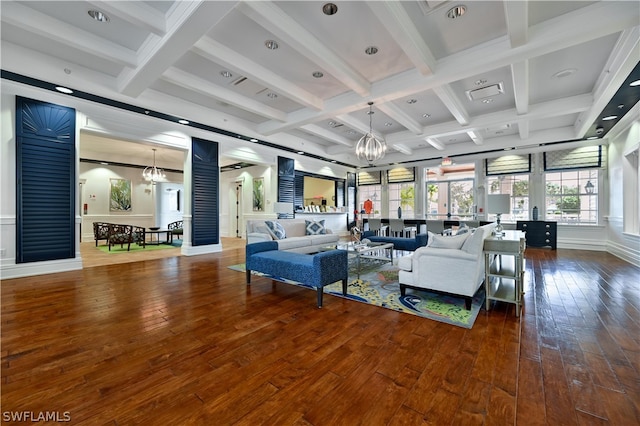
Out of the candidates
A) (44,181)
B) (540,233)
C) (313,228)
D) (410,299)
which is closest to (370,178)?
(313,228)

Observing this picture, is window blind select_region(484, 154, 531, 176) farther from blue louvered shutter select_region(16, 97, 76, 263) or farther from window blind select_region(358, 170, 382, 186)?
blue louvered shutter select_region(16, 97, 76, 263)

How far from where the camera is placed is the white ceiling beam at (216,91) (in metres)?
4.51

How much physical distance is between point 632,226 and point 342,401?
25.5 feet

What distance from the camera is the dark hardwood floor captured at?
4.79ft

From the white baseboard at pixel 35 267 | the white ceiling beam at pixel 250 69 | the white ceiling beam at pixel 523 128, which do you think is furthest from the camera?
the white ceiling beam at pixel 523 128

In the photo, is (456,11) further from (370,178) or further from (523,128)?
(370,178)

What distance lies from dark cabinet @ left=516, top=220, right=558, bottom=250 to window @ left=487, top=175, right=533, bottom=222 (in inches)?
28.0

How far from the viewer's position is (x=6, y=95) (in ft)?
13.7

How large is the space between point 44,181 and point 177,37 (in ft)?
11.7

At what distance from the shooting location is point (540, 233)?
752 centimetres

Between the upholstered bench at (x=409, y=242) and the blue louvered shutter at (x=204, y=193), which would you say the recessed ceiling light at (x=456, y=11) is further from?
the blue louvered shutter at (x=204, y=193)

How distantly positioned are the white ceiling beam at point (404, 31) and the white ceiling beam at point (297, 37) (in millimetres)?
966

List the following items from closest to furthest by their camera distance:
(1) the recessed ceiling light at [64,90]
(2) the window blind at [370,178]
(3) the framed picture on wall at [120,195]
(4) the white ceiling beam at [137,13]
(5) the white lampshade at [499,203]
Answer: (4) the white ceiling beam at [137,13], (1) the recessed ceiling light at [64,90], (5) the white lampshade at [499,203], (3) the framed picture on wall at [120,195], (2) the window blind at [370,178]

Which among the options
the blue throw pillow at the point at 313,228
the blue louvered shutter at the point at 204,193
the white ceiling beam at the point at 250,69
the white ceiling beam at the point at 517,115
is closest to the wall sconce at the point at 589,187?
the white ceiling beam at the point at 517,115
